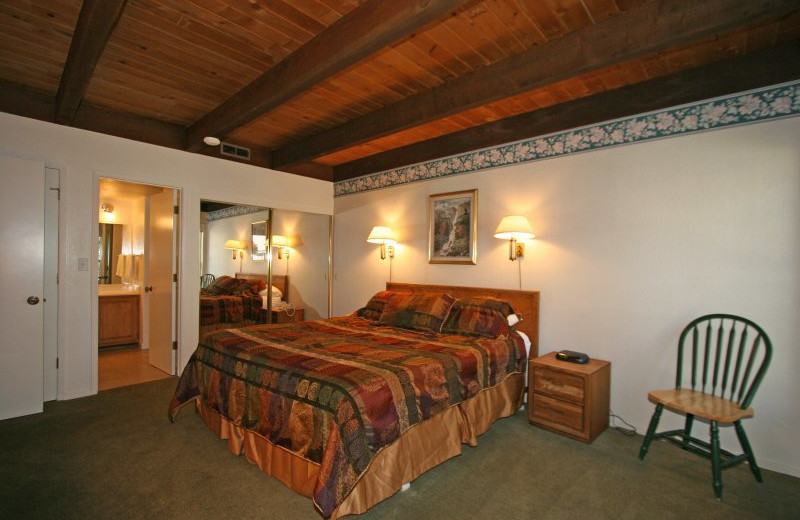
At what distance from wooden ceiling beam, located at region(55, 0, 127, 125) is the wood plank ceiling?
0.4 inches

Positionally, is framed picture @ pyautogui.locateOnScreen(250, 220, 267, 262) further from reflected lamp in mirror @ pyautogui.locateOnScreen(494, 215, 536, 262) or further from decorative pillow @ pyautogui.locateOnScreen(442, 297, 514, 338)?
reflected lamp in mirror @ pyautogui.locateOnScreen(494, 215, 536, 262)

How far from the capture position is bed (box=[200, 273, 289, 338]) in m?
4.43

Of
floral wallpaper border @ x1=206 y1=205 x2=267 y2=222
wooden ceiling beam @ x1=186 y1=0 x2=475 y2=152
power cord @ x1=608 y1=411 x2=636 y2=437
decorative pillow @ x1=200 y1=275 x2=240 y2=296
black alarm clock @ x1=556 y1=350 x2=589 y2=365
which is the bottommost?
power cord @ x1=608 y1=411 x2=636 y2=437

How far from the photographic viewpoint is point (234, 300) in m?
4.72

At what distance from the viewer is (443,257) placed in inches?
164

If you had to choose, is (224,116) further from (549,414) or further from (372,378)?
(549,414)

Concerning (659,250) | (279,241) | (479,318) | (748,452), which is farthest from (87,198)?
(748,452)

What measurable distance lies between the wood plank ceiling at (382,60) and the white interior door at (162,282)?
852mm

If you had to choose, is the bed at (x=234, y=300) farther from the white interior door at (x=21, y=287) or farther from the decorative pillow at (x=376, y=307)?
the decorative pillow at (x=376, y=307)

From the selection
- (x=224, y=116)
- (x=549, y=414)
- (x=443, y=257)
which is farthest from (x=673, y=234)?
(x=224, y=116)

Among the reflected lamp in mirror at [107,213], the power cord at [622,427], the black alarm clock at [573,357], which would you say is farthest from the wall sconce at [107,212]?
the power cord at [622,427]

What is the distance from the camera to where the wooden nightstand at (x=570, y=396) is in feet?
8.79

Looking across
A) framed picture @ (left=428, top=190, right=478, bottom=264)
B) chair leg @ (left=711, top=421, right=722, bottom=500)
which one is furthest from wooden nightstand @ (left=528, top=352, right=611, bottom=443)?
framed picture @ (left=428, top=190, right=478, bottom=264)

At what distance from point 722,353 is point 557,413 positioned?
1158mm
